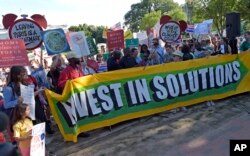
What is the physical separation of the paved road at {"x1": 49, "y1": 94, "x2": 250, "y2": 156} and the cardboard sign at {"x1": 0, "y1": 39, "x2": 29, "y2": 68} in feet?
5.71

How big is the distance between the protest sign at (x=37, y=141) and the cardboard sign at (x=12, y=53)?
331 centimetres

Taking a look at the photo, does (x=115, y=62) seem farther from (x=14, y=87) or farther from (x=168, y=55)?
(x=14, y=87)

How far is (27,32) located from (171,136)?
3925 millimetres

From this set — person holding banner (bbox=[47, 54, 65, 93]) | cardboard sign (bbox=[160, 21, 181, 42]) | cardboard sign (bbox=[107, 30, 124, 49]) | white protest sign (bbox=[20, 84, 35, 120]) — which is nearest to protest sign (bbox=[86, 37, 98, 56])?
cardboard sign (bbox=[107, 30, 124, 49])

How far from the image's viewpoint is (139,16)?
110m

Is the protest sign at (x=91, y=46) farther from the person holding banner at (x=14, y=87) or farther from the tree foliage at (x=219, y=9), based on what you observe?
the tree foliage at (x=219, y=9)

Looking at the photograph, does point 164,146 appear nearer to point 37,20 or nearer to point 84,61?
point 84,61

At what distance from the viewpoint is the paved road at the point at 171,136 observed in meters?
7.19

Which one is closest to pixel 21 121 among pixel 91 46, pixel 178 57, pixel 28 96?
pixel 28 96

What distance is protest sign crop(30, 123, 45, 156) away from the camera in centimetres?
525

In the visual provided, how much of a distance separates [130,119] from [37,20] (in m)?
3.32

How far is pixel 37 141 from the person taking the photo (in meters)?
5.36

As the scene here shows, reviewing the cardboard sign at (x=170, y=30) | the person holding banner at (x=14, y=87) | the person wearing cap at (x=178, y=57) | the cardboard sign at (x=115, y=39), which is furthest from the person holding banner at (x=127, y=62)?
the cardboard sign at (x=170, y=30)

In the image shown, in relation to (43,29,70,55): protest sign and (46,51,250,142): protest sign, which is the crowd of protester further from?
(46,51,250,142): protest sign
